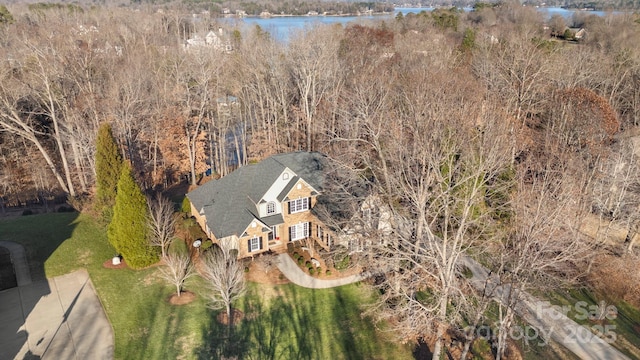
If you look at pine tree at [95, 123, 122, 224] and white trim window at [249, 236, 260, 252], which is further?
pine tree at [95, 123, 122, 224]

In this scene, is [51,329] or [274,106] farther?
[274,106]

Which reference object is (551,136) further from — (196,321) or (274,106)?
(196,321)

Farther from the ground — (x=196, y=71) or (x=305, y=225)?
(x=196, y=71)

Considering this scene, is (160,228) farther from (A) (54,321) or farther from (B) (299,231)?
(B) (299,231)

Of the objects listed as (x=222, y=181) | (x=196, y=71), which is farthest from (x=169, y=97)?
(x=222, y=181)

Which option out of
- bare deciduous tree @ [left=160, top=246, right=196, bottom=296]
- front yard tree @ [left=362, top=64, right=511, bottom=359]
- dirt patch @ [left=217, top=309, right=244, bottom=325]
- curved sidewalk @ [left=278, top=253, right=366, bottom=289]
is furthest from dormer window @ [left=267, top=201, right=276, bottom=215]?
front yard tree @ [left=362, top=64, right=511, bottom=359]

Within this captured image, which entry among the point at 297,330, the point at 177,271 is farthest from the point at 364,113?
the point at 177,271

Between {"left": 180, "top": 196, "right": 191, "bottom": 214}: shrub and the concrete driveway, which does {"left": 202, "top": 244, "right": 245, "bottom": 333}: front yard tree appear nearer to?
the concrete driveway
